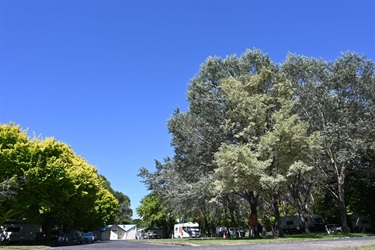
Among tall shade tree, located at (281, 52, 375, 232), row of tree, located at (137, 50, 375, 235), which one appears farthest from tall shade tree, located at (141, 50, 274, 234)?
tall shade tree, located at (281, 52, 375, 232)

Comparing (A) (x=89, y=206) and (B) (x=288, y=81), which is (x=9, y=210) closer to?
(A) (x=89, y=206)

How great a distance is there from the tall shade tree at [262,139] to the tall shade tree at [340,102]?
8.41 feet

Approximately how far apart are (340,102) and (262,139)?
31.6 feet

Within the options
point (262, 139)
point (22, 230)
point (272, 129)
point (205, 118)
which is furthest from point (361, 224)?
point (22, 230)

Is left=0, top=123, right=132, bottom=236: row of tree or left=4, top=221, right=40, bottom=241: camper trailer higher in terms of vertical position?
left=0, top=123, right=132, bottom=236: row of tree

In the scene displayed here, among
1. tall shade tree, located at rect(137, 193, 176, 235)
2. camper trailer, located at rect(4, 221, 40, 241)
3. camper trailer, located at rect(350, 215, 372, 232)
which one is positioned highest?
tall shade tree, located at rect(137, 193, 176, 235)

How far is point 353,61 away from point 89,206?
35561 mm

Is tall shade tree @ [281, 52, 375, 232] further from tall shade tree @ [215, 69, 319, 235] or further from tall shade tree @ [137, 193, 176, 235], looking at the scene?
tall shade tree @ [137, 193, 176, 235]

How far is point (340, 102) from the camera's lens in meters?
31.3

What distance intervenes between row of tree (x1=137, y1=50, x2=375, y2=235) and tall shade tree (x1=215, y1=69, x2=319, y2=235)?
0.27 feet

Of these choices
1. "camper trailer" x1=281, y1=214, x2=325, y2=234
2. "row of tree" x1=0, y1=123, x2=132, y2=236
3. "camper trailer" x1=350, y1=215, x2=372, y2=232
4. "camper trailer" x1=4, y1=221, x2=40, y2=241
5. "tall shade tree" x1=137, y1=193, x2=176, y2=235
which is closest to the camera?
"row of tree" x1=0, y1=123, x2=132, y2=236

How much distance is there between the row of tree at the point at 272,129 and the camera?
2742 centimetres

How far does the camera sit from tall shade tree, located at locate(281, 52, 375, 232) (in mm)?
29594

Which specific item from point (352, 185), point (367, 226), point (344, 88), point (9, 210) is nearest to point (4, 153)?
point (9, 210)
